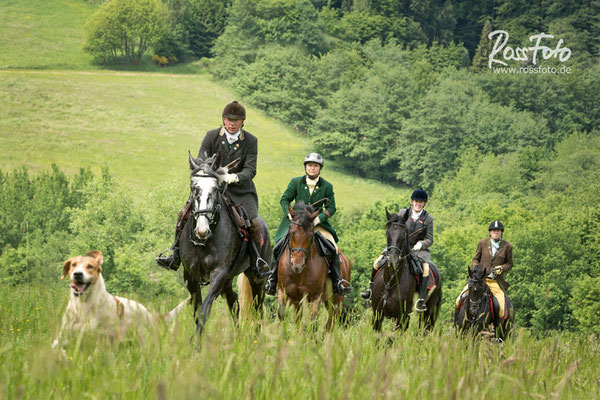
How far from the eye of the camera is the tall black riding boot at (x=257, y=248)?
983 cm

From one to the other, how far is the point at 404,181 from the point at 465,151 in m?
13.1

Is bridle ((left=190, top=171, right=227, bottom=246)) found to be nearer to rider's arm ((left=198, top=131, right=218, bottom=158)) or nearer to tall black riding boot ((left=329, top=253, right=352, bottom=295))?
rider's arm ((left=198, top=131, right=218, bottom=158))

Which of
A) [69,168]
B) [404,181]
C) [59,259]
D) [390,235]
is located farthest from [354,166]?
[390,235]

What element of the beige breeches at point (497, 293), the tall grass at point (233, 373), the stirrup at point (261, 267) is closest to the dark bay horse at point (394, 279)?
the beige breeches at point (497, 293)

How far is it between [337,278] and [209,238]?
3.53 meters

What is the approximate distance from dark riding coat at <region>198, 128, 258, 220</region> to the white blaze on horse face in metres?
1.19

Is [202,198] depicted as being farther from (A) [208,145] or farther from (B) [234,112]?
(B) [234,112]

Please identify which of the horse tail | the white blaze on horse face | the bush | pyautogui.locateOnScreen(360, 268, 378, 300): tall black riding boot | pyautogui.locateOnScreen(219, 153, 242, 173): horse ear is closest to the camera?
the white blaze on horse face

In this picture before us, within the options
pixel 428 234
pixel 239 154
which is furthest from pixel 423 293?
pixel 239 154

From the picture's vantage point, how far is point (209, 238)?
356 inches

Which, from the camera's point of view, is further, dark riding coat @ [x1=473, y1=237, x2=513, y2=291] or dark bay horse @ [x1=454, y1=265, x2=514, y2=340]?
dark riding coat @ [x1=473, y1=237, x2=513, y2=291]

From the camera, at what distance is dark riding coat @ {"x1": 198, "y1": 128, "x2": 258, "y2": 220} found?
996 centimetres

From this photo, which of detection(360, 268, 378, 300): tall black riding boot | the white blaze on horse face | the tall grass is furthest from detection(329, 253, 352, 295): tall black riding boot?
the tall grass

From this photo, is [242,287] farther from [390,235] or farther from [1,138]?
[1,138]
